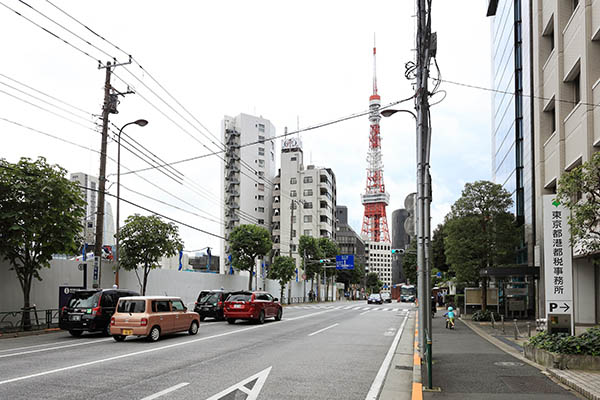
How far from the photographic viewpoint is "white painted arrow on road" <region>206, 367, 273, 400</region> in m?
9.13

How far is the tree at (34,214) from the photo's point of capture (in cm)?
2088

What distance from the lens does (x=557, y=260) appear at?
13.7 meters

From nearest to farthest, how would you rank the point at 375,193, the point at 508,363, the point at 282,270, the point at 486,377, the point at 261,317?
the point at 486,377 → the point at 508,363 → the point at 261,317 → the point at 282,270 → the point at 375,193

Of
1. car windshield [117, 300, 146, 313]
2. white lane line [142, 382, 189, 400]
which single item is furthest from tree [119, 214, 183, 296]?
white lane line [142, 382, 189, 400]

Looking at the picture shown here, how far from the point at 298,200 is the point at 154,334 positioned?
81.4 metres

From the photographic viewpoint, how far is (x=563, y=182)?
12.2 meters

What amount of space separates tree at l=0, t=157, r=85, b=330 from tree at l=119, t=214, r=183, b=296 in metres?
7.79

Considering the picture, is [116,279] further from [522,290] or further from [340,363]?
[522,290]

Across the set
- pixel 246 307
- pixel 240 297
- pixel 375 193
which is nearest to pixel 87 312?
pixel 246 307

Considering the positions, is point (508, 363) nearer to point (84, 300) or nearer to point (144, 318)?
point (144, 318)

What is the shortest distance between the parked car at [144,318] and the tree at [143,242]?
11892 millimetres

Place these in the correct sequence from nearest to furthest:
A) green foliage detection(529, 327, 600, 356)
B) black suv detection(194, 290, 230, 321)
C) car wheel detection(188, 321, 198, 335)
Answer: green foliage detection(529, 327, 600, 356) < car wheel detection(188, 321, 198, 335) < black suv detection(194, 290, 230, 321)

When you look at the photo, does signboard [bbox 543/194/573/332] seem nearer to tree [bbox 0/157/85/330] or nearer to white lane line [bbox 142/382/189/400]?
white lane line [bbox 142/382/189/400]

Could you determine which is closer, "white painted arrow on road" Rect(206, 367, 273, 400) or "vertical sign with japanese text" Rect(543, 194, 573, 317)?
"white painted arrow on road" Rect(206, 367, 273, 400)
